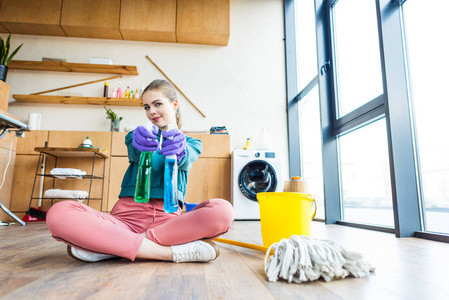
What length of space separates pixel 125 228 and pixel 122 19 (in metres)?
3.43

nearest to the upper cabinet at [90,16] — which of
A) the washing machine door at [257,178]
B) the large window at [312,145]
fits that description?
the washing machine door at [257,178]

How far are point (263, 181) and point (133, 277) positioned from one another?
259 centimetres

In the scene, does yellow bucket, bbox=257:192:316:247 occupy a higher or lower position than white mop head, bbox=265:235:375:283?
higher

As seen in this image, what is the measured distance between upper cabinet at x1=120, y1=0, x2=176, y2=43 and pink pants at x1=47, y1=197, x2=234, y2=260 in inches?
125

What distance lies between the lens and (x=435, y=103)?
1769 millimetres

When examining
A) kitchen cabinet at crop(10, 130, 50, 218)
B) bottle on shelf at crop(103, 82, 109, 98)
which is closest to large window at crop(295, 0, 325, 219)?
bottle on shelf at crop(103, 82, 109, 98)

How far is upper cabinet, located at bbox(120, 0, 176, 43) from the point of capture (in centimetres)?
377

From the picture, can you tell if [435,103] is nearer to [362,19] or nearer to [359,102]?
[359,102]

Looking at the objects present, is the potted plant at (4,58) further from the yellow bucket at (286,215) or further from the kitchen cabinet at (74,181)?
the yellow bucket at (286,215)

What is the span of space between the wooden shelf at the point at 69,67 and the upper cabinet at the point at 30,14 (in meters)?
0.47

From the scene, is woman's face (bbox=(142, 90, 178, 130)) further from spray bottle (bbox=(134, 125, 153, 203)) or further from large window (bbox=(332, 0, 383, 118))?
large window (bbox=(332, 0, 383, 118))

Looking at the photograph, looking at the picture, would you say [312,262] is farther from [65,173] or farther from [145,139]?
[65,173]

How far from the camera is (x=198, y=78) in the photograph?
4.03 meters

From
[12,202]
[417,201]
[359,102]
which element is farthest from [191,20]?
[417,201]
